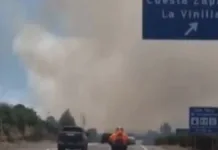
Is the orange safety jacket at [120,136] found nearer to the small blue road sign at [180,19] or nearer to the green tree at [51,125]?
A: the small blue road sign at [180,19]

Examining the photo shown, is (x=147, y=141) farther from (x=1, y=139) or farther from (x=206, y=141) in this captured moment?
(x=206, y=141)

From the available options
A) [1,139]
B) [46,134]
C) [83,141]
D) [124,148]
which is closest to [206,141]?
[83,141]

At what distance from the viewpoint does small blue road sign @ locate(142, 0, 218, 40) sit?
111 feet

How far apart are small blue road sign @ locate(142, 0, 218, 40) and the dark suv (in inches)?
911

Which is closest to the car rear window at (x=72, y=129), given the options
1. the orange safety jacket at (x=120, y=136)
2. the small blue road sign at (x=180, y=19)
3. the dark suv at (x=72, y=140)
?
the dark suv at (x=72, y=140)

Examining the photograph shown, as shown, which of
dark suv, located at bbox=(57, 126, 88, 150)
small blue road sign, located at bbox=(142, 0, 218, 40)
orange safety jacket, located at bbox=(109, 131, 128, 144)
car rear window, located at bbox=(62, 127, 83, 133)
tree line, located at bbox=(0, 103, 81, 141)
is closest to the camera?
small blue road sign, located at bbox=(142, 0, 218, 40)

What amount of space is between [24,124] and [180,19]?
8358 cm

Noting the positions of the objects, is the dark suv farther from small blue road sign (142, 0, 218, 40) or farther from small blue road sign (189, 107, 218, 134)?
small blue road sign (142, 0, 218, 40)

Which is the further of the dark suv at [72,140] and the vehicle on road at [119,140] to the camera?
the dark suv at [72,140]

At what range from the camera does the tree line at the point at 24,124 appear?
107062 millimetres

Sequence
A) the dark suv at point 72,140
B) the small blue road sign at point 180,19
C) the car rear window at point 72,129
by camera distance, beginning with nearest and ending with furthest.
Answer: the small blue road sign at point 180,19
the dark suv at point 72,140
the car rear window at point 72,129

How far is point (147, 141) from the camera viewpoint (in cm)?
10538

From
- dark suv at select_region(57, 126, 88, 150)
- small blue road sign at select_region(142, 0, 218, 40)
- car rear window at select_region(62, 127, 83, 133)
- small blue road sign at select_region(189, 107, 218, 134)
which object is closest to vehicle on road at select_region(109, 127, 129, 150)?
small blue road sign at select_region(189, 107, 218, 134)

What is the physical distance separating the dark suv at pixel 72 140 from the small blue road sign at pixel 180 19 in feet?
75.9
